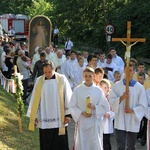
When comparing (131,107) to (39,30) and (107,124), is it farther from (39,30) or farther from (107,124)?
(39,30)

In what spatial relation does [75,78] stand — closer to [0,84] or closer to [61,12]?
[0,84]

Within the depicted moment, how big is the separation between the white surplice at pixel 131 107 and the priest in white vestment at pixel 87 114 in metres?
0.26

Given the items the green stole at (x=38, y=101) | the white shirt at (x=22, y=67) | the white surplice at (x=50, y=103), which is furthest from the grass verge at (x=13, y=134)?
the white shirt at (x=22, y=67)

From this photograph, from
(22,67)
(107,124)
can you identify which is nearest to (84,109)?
(107,124)

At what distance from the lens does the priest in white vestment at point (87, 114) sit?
7754mm

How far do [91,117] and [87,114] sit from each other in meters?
0.18

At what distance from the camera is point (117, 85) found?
8062mm

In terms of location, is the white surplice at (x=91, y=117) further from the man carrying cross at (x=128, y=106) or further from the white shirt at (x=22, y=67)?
the white shirt at (x=22, y=67)

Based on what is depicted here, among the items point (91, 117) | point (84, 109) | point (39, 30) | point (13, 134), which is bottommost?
point (13, 134)

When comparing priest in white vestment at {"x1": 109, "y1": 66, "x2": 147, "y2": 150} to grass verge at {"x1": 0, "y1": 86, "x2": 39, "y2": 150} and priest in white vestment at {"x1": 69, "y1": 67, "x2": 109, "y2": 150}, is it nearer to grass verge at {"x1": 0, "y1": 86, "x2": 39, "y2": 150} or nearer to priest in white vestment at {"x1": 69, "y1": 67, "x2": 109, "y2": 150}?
priest in white vestment at {"x1": 69, "y1": 67, "x2": 109, "y2": 150}

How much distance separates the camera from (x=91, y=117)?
782 cm

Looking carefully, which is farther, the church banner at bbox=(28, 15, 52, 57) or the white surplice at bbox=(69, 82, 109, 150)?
the church banner at bbox=(28, 15, 52, 57)

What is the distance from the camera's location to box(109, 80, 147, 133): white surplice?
7844 millimetres

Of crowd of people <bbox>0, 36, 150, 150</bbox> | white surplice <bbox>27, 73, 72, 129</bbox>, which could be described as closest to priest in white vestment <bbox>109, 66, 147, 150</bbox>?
crowd of people <bbox>0, 36, 150, 150</bbox>
